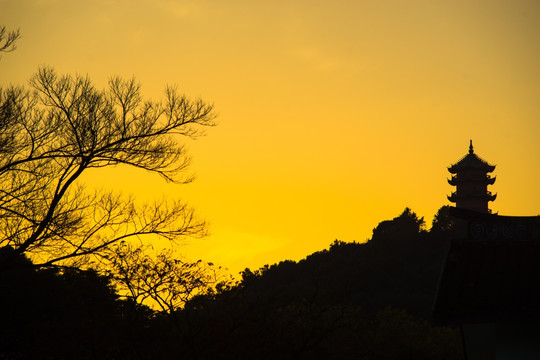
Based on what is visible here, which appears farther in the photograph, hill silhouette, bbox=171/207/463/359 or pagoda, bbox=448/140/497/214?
pagoda, bbox=448/140/497/214

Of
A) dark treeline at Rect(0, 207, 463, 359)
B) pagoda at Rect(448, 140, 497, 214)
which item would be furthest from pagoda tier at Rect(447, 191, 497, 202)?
dark treeline at Rect(0, 207, 463, 359)

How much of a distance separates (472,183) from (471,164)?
95.8 inches

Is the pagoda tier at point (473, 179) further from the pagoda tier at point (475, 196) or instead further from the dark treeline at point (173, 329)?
the dark treeline at point (173, 329)

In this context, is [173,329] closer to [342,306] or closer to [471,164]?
[342,306]

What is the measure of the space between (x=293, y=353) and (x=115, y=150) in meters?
8.64

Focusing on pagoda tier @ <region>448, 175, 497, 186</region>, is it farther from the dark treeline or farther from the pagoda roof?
the dark treeline

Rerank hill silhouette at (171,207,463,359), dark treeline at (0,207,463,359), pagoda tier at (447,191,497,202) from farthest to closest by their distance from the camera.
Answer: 1. pagoda tier at (447,191,497,202)
2. hill silhouette at (171,207,463,359)
3. dark treeline at (0,207,463,359)

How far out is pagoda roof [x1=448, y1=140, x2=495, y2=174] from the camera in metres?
88.7

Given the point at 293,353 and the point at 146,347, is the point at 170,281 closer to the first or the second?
the point at 146,347

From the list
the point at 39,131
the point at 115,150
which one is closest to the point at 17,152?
the point at 39,131

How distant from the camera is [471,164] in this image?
88875 mm

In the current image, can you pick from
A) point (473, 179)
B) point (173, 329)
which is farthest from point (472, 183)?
point (173, 329)

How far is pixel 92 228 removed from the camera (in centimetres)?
1725

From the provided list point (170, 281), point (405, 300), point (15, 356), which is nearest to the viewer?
point (15, 356)
